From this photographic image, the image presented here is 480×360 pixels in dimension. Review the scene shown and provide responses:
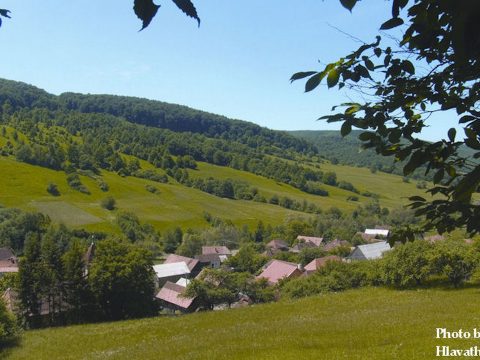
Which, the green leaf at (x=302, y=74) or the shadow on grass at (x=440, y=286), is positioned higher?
the green leaf at (x=302, y=74)

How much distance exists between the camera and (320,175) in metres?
187

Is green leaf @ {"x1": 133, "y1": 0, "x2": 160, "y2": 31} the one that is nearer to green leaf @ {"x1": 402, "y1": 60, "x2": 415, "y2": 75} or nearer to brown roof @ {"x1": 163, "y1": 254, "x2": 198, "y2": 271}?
green leaf @ {"x1": 402, "y1": 60, "x2": 415, "y2": 75}

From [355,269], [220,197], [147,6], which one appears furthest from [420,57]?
[220,197]

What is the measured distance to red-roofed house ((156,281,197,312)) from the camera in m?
49.8

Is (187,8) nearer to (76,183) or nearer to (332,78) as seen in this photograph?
(332,78)

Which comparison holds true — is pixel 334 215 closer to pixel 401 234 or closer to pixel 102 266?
pixel 102 266

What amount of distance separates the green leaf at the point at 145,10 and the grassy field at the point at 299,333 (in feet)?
46.4

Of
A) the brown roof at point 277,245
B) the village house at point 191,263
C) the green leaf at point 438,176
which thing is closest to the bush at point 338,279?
the green leaf at point 438,176

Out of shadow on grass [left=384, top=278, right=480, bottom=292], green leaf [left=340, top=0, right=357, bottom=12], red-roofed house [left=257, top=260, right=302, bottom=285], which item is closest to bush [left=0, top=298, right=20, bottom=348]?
shadow on grass [left=384, top=278, right=480, bottom=292]

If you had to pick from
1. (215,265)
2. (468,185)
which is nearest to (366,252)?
(215,265)

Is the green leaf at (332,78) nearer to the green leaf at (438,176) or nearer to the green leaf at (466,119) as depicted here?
the green leaf at (466,119)

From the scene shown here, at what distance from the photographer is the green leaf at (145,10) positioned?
6.35 ft

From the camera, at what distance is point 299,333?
19.0 metres

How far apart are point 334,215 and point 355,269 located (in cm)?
9104
